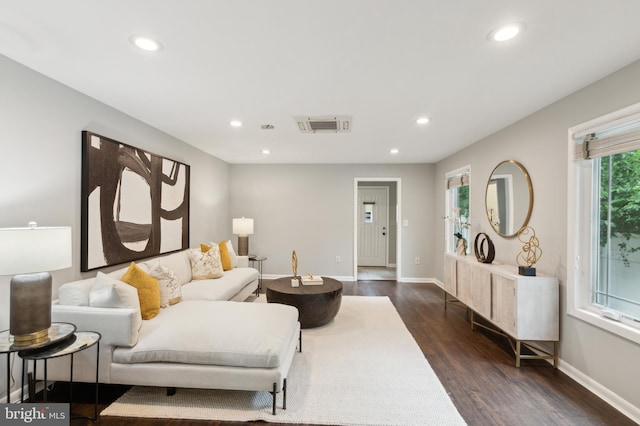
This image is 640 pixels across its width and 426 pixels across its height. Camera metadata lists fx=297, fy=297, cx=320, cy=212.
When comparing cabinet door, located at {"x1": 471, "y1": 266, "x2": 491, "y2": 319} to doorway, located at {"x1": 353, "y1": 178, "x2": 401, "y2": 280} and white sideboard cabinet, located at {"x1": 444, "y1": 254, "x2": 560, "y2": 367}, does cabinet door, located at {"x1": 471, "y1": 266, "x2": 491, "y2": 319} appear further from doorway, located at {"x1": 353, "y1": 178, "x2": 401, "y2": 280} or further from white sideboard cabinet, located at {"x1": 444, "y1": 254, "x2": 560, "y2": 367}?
doorway, located at {"x1": 353, "y1": 178, "x2": 401, "y2": 280}

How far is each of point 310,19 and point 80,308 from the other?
2.46 meters

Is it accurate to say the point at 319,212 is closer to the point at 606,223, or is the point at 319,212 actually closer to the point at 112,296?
the point at 112,296

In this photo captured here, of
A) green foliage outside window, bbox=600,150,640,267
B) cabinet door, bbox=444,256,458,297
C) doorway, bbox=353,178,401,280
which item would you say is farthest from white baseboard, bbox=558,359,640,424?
doorway, bbox=353,178,401,280

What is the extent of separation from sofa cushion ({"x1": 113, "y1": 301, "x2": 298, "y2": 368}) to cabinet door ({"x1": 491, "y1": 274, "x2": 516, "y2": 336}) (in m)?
2.02

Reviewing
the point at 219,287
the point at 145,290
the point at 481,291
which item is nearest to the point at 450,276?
the point at 481,291

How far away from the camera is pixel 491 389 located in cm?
231

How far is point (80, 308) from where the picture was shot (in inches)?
84.0

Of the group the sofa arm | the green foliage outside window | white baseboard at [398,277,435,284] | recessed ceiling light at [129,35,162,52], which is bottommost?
white baseboard at [398,277,435,284]

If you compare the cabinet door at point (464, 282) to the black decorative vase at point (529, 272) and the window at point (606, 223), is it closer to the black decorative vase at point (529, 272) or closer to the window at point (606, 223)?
the black decorative vase at point (529, 272)

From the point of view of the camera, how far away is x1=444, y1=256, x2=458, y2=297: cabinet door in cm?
401

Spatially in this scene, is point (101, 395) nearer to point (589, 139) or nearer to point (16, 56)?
point (16, 56)

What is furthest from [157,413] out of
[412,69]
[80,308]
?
[412,69]

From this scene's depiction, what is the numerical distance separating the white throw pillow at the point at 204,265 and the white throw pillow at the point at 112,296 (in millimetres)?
1606

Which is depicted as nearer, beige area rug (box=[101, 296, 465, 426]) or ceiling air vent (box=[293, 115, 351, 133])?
beige area rug (box=[101, 296, 465, 426])
